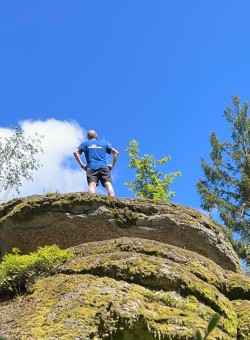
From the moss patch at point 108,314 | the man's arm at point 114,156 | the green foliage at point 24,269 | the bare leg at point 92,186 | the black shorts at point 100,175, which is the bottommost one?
the moss patch at point 108,314

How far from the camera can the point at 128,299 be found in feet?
12.8

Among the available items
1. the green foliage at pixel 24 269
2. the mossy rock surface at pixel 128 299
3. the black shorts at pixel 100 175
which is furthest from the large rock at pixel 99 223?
the black shorts at pixel 100 175

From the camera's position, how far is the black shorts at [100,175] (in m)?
8.60

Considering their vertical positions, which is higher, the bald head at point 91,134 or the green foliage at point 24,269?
the bald head at point 91,134

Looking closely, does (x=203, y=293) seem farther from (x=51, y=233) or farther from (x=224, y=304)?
(x=51, y=233)

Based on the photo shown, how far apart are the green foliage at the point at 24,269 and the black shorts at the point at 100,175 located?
3.57 m

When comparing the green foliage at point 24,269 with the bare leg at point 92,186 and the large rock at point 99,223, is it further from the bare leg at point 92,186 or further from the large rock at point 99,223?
the bare leg at point 92,186

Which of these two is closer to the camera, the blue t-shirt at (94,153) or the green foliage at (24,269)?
the green foliage at (24,269)

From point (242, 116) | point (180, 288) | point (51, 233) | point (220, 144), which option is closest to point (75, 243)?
point (51, 233)

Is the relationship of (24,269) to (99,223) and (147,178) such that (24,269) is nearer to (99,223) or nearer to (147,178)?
(99,223)

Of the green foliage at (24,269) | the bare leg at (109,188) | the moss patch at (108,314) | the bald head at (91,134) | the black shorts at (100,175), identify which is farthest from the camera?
the bald head at (91,134)

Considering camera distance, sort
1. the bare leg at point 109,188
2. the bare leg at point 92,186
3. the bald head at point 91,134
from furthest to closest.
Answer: the bald head at point 91,134 < the bare leg at point 109,188 < the bare leg at point 92,186

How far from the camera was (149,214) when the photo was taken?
668 cm

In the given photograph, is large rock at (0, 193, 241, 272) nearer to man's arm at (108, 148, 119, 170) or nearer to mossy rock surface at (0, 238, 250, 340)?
mossy rock surface at (0, 238, 250, 340)
